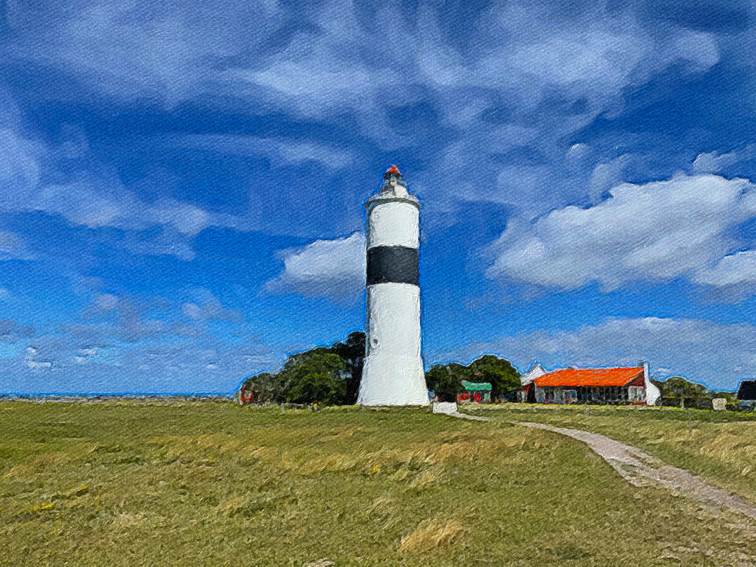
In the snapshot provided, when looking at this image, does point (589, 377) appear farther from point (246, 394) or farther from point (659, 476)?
point (659, 476)

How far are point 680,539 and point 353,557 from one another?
4.76m

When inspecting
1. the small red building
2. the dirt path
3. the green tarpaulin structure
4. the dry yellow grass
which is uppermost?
the green tarpaulin structure

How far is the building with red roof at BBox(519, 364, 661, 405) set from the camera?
66000 mm

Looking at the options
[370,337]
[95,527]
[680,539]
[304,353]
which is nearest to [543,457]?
[680,539]

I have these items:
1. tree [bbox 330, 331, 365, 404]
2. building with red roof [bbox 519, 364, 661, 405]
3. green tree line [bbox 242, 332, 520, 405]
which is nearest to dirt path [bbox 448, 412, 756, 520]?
green tree line [bbox 242, 332, 520, 405]

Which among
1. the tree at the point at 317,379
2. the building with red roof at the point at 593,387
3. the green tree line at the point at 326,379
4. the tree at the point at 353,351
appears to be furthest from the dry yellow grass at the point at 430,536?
the building with red roof at the point at 593,387

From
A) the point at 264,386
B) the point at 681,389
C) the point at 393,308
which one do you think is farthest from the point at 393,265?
the point at 681,389

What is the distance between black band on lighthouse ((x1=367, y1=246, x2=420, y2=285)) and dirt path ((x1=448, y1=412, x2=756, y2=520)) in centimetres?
2288

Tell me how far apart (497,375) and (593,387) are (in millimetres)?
9618

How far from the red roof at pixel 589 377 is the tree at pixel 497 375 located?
3.34 meters

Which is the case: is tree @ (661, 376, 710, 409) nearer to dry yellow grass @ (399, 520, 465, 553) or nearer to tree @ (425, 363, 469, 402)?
tree @ (425, 363, 469, 402)

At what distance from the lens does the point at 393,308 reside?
4319 centimetres

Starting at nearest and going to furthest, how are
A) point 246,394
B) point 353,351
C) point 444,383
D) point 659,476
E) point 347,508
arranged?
point 347,508, point 659,476, point 353,351, point 246,394, point 444,383

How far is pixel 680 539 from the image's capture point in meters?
10.0
